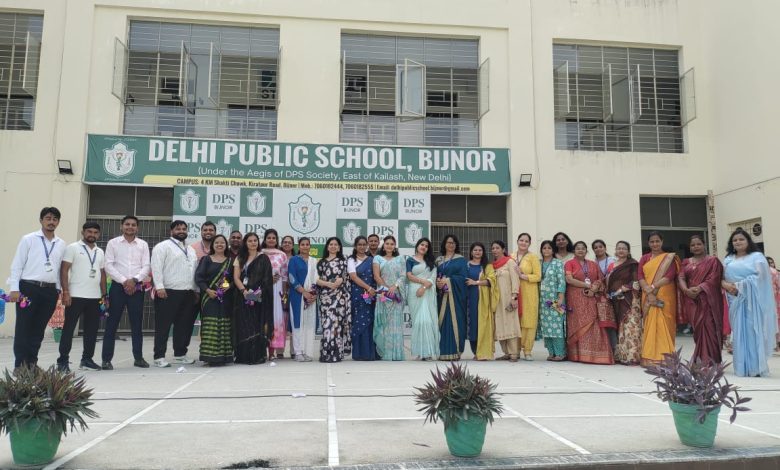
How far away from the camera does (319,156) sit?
33.1ft

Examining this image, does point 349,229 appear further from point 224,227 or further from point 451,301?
point 451,301

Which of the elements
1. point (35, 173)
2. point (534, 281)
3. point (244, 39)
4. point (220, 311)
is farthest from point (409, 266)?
point (35, 173)

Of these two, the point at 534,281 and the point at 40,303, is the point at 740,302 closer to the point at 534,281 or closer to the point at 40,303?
the point at 534,281

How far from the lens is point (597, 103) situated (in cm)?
1102

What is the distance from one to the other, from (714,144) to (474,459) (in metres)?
10.3

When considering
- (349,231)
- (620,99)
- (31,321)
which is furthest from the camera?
(620,99)

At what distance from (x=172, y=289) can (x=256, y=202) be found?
3818 mm

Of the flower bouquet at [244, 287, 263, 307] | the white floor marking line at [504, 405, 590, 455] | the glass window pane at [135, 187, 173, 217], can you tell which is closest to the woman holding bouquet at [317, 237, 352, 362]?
the flower bouquet at [244, 287, 263, 307]

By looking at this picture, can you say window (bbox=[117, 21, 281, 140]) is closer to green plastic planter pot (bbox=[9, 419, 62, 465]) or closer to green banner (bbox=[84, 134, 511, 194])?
green banner (bbox=[84, 134, 511, 194])

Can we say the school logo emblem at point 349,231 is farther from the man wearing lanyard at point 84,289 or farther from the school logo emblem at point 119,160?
the man wearing lanyard at point 84,289

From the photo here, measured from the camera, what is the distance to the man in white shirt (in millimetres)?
5938

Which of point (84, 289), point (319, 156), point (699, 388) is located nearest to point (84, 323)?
point (84, 289)

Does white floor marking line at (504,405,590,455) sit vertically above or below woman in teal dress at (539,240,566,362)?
below

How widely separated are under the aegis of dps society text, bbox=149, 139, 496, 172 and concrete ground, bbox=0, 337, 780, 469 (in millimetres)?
4913
